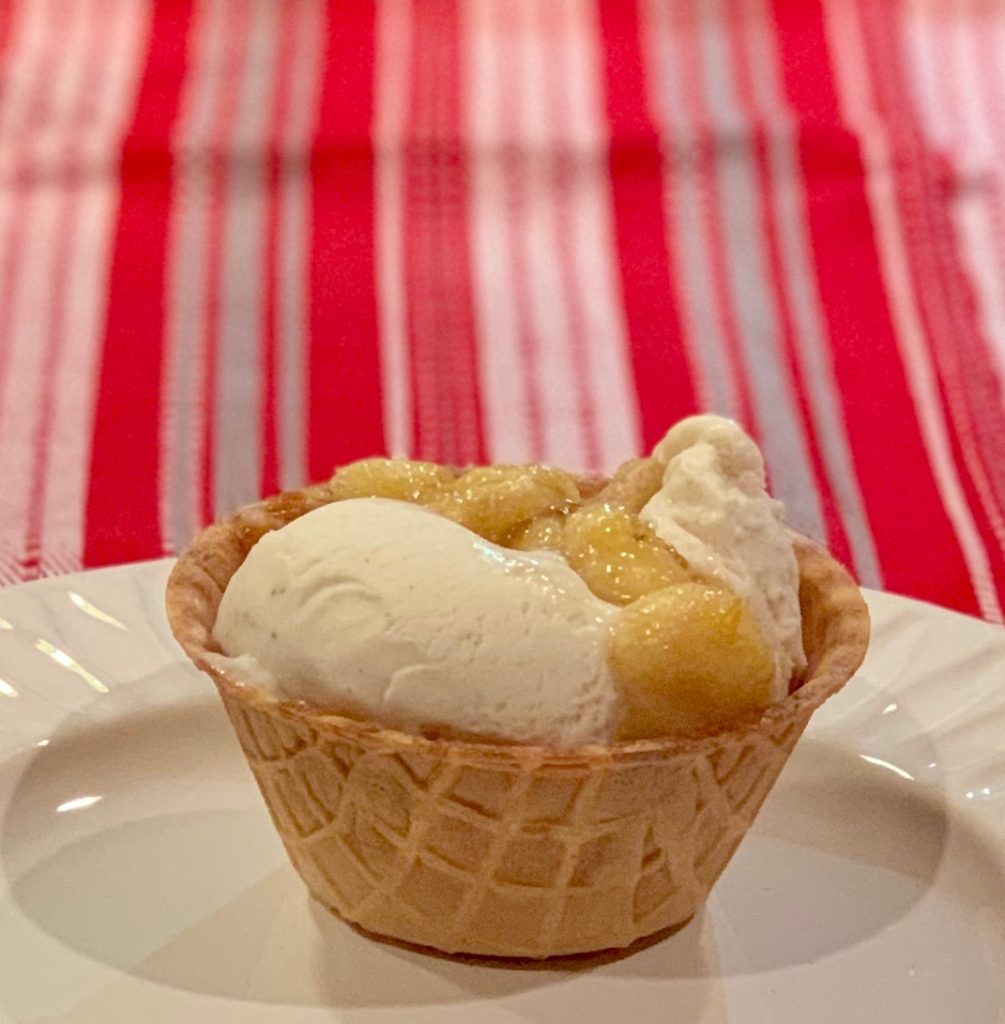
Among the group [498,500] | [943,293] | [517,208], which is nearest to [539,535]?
[498,500]

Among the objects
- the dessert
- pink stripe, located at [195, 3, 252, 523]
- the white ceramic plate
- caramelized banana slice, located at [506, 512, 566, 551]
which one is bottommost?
the white ceramic plate

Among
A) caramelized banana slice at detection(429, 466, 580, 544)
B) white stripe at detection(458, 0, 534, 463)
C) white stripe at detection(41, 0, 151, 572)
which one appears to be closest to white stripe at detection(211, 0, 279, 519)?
white stripe at detection(41, 0, 151, 572)

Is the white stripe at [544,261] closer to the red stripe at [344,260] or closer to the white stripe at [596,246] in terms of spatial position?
the white stripe at [596,246]

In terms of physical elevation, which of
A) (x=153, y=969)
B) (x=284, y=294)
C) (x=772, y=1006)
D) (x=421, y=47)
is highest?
(x=421, y=47)

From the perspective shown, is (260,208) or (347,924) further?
(260,208)

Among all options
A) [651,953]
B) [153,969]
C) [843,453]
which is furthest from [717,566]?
[843,453]

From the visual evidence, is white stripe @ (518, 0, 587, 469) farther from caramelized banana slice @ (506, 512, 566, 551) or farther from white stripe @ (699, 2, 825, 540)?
caramelized banana slice @ (506, 512, 566, 551)

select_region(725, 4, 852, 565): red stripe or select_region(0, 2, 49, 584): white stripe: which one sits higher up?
select_region(0, 2, 49, 584): white stripe

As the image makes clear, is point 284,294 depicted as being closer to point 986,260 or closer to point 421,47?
point 421,47

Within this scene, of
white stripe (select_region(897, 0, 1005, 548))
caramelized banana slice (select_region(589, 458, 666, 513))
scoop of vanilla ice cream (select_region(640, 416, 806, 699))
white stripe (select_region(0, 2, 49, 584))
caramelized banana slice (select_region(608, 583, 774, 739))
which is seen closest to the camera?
caramelized banana slice (select_region(608, 583, 774, 739))
